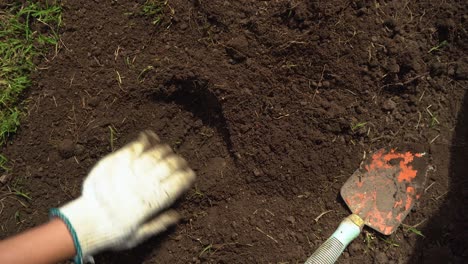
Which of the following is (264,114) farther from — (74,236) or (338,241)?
(74,236)

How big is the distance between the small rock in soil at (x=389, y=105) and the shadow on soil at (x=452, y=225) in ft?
1.03

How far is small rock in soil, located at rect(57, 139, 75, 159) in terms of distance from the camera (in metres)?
1.84

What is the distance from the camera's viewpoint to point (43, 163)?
6.13ft

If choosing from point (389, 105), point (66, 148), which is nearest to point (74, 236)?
point (66, 148)

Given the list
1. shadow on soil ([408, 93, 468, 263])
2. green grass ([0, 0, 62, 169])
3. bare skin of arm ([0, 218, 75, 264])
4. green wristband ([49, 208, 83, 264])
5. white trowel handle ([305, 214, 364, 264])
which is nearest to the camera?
bare skin of arm ([0, 218, 75, 264])

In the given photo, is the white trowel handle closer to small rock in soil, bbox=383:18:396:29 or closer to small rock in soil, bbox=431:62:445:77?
small rock in soil, bbox=431:62:445:77

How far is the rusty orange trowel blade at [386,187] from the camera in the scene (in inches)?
71.9

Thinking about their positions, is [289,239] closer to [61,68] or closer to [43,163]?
[43,163]

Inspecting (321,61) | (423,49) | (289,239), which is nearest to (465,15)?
(423,49)

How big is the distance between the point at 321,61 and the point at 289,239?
0.78m

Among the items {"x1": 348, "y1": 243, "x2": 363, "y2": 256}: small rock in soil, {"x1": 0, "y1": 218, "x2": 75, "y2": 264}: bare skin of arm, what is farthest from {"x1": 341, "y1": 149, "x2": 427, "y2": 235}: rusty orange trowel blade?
{"x1": 0, "y1": 218, "x2": 75, "y2": 264}: bare skin of arm

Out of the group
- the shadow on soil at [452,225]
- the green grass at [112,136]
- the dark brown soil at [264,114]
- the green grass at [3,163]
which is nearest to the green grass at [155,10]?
the dark brown soil at [264,114]

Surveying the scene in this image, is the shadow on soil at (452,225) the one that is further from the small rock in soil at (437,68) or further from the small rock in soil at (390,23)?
the small rock in soil at (390,23)

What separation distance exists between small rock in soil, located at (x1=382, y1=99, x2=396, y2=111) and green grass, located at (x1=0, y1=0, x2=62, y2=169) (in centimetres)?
149
